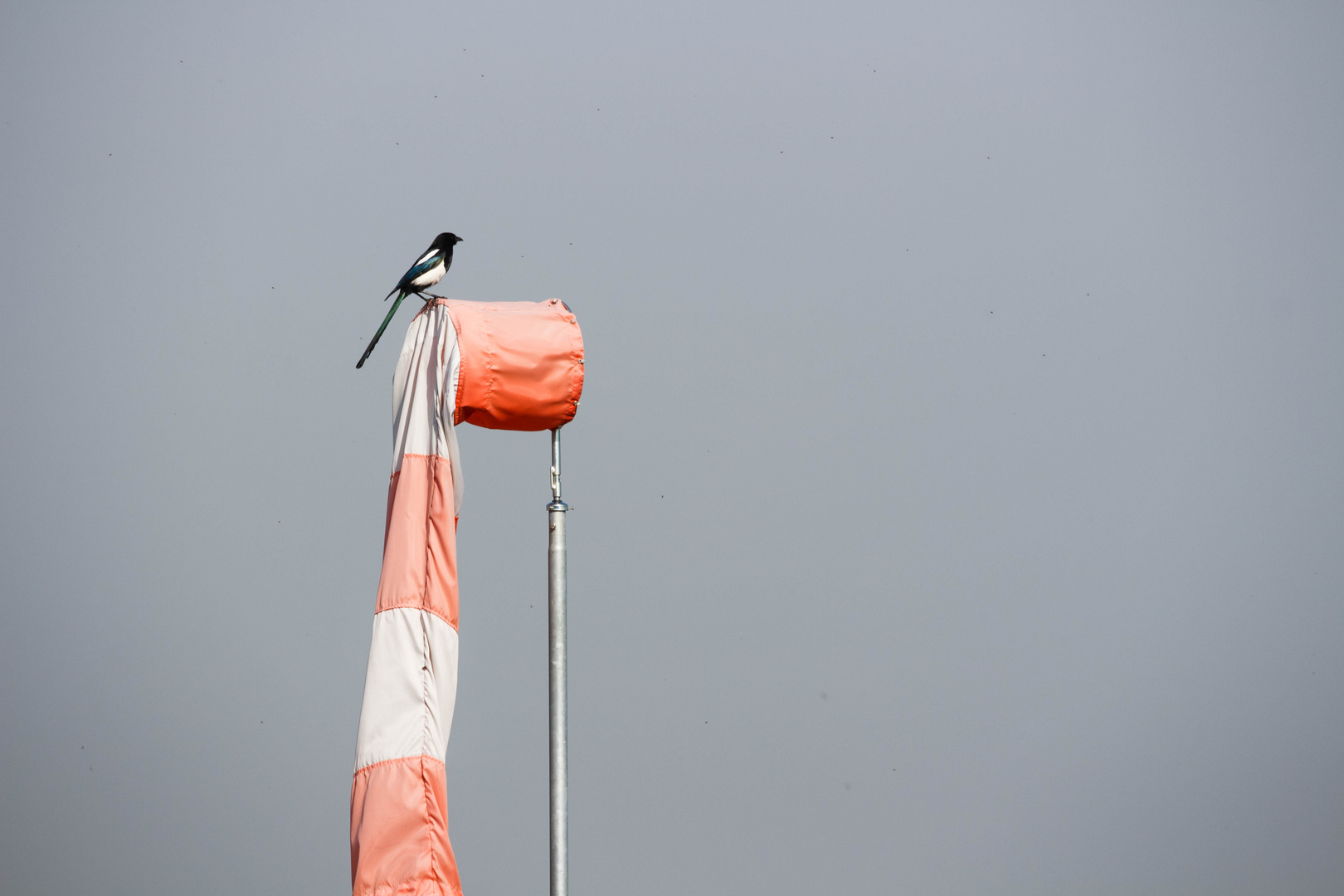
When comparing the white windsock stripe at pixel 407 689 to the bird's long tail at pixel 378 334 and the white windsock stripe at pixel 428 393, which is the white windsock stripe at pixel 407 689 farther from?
the bird's long tail at pixel 378 334

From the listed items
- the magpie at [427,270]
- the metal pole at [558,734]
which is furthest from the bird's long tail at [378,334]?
the metal pole at [558,734]

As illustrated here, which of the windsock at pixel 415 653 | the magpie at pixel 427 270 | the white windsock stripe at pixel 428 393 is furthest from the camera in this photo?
the magpie at pixel 427 270

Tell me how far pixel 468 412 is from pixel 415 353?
0.11m

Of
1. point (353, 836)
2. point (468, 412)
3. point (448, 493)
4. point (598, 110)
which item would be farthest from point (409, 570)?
point (598, 110)

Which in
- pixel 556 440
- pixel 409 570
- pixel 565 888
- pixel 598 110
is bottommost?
pixel 565 888

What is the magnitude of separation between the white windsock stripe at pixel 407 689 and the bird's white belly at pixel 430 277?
530 millimetres

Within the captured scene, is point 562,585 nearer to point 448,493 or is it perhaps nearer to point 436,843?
point 448,493

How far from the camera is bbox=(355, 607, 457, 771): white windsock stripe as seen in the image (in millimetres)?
1208

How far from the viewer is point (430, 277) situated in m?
1.53

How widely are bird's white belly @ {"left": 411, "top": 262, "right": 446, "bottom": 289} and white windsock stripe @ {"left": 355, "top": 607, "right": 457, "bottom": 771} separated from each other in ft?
1.74

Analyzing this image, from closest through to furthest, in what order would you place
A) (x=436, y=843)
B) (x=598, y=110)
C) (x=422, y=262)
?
(x=436, y=843) < (x=422, y=262) < (x=598, y=110)

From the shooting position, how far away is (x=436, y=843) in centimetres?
Answer: 118

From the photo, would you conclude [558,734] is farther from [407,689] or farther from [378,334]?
[378,334]

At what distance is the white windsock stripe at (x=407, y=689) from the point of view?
47.6 inches
